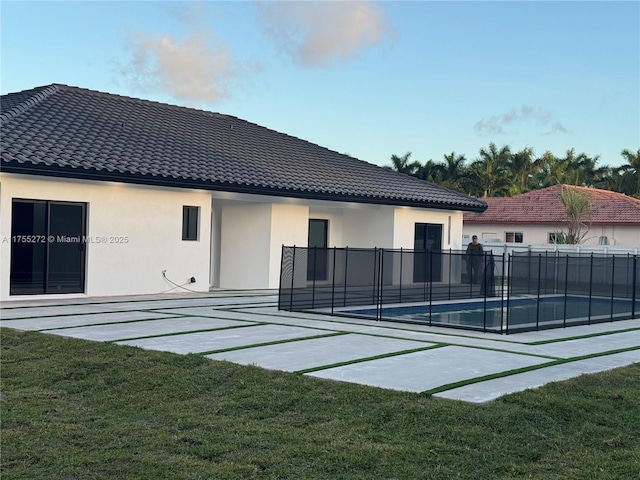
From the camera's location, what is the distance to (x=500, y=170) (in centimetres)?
5828

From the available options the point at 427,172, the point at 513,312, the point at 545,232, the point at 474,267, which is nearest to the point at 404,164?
the point at 427,172

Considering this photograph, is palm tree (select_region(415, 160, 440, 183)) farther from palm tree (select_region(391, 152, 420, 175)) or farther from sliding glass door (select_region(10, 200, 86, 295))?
sliding glass door (select_region(10, 200, 86, 295))

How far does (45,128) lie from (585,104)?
23077mm

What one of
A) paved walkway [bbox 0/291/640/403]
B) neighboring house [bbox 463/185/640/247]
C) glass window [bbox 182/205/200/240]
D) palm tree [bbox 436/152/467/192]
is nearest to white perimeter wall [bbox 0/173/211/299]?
glass window [bbox 182/205/200/240]

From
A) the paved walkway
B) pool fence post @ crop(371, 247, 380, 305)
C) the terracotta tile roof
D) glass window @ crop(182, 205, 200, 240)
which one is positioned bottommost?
the paved walkway

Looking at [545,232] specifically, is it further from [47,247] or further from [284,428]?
Result: [284,428]

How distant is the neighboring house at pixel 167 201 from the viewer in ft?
59.7

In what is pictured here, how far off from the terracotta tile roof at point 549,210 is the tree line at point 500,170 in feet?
27.3

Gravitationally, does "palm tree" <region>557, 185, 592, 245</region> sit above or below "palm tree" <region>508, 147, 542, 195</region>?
below

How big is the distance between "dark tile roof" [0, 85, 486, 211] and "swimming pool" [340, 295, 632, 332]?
6219 millimetres

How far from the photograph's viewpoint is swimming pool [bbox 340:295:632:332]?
15.1m

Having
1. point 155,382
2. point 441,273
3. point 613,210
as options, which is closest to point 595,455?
point 155,382

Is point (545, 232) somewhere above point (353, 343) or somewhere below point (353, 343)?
above

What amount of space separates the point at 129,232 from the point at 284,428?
44.8 ft
